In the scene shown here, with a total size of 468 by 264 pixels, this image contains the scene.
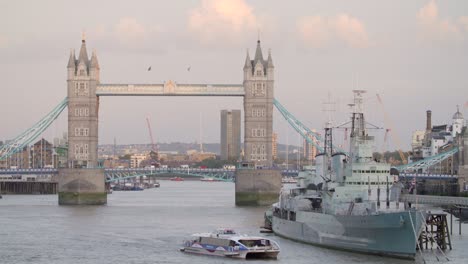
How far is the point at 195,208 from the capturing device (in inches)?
3728

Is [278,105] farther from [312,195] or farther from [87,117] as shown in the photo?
[312,195]

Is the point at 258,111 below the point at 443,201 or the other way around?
the other way around

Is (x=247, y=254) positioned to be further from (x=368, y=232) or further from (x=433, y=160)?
(x=433, y=160)

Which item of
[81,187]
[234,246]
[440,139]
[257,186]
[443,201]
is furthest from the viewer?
[440,139]

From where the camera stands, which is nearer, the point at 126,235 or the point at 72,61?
the point at 126,235

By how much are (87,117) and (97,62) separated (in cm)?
502

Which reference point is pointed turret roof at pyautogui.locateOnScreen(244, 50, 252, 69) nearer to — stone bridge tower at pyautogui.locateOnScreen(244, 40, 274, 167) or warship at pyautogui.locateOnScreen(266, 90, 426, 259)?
stone bridge tower at pyautogui.locateOnScreen(244, 40, 274, 167)

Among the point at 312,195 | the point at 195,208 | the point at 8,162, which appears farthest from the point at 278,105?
the point at 8,162

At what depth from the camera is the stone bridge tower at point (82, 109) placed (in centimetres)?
10131

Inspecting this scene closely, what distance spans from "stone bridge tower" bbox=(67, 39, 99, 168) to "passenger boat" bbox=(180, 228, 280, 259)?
4743 cm

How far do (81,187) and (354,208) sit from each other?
1861 inches

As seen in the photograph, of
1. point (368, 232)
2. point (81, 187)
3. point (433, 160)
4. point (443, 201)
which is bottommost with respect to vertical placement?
point (368, 232)

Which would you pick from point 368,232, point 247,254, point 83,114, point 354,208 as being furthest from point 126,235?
point 83,114

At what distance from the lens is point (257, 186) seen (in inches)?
3836
